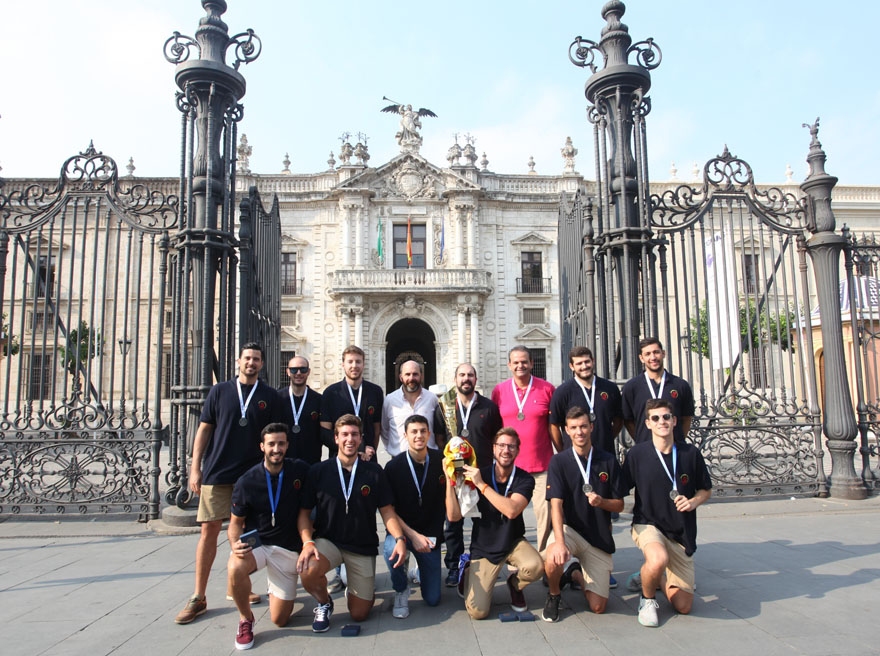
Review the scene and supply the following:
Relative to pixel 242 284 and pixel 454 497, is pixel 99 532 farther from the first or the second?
pixel 454 497

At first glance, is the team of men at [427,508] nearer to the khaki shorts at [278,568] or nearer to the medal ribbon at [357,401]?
the khaki shorts at [278,568]

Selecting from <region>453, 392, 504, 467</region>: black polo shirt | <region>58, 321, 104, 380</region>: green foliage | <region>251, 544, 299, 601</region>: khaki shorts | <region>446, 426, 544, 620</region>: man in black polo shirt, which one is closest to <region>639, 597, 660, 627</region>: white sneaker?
<region>446, 426, 544, 620</region>: man in black polo shirt

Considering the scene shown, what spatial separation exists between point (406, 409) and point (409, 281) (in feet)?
68.5

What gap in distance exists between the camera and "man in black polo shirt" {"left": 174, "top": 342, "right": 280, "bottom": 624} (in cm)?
424

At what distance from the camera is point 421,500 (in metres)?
4.30

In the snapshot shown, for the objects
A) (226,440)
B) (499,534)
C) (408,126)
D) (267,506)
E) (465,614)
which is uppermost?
(408,126)

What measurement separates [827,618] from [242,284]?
6.16m

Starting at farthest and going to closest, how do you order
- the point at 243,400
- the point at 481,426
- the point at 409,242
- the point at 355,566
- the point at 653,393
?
the point at 409,242, the point at 653,393, the point at 481,426, the point at 243,400, the point at 355,566

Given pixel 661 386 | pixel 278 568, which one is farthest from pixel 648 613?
pixel 278 568

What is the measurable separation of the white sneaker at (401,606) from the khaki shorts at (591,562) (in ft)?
3.38

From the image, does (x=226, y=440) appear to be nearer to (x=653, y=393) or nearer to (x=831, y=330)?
(x=653, y=393)

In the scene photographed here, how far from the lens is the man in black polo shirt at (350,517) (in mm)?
3887

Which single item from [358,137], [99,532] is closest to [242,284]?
[99,532]

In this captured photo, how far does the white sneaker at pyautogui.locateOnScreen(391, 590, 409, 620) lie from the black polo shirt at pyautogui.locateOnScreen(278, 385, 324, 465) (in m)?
1.40
